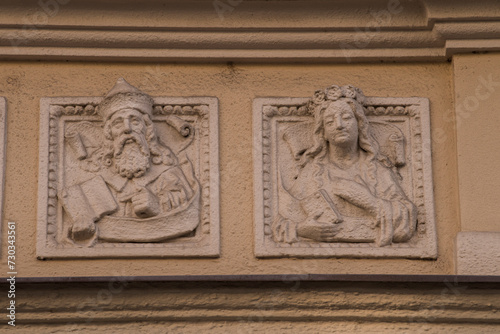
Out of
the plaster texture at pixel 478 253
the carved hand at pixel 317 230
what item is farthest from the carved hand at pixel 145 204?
the plaster texture at pixel 478 253

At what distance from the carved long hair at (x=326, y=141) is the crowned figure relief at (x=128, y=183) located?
599 millimetres

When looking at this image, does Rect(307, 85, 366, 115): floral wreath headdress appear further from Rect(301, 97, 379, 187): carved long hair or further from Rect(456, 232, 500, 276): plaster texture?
Rect(456, 232, 500, 276): plaster texture

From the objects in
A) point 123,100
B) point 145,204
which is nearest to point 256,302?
point 145,204

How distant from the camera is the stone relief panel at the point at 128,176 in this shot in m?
7.82

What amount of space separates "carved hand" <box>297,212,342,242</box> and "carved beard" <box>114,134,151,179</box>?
829mm

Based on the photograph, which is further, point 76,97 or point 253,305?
point 76,97

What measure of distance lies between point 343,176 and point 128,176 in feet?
3.49

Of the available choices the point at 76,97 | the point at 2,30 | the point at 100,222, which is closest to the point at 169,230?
the point at 100,222

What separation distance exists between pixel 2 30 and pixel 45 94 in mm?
393

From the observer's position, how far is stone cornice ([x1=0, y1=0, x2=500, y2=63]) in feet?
26.7

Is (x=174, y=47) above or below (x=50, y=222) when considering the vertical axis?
above

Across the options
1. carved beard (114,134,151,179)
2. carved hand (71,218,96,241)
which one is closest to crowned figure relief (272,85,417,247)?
carved beard (114,134,151,179)

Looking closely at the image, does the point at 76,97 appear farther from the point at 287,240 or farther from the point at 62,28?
the point at 287,240

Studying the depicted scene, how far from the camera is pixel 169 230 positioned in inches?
309
